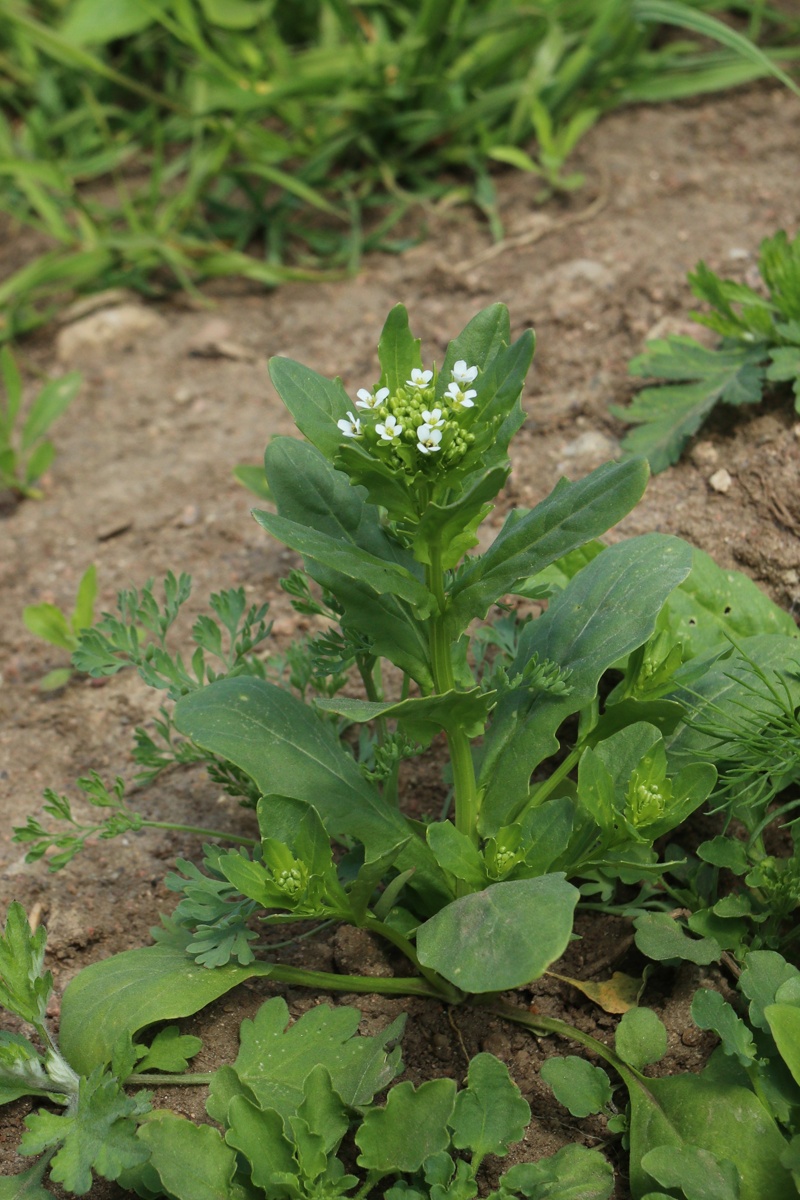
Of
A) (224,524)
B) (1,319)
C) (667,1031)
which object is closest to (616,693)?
(667,1031)

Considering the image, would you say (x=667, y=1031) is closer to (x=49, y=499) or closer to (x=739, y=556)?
(x=739, y=556)

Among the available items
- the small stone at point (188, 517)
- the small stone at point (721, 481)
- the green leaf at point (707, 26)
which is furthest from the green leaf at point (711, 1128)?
the green leaf at point (707, 26)

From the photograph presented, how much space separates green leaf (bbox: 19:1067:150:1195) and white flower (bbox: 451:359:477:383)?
4.39 ft

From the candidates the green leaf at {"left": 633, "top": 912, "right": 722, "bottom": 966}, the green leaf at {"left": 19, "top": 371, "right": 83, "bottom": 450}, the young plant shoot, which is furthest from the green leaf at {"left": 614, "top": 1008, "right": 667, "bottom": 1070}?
the green leaf at {"left": 19, "top": 371, "right": 83, "bottom": 450}

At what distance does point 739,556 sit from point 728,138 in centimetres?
237

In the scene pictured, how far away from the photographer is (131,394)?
416 centimetres

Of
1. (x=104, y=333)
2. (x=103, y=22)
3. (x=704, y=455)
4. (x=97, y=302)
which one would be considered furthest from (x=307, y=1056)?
(x=103, y=22)

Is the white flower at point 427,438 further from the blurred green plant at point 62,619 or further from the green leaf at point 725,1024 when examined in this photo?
the blurred green plant at point 62,619

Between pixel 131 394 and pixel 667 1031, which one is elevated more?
pixel 131 394

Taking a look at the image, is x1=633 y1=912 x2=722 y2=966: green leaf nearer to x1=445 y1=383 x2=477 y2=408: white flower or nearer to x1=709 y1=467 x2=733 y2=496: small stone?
x1=445 y1=383 x2=477 y2=408: white flower

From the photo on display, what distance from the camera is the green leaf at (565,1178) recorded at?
1.81 m

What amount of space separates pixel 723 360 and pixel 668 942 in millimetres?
1656

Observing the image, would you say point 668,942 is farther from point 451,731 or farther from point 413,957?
point 451,731

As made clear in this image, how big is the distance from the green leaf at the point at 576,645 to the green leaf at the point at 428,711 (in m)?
0.21
